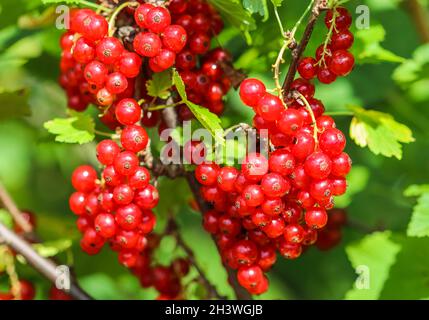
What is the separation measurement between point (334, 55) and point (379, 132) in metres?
0.34

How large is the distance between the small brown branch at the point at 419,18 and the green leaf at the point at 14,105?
144 centimetres

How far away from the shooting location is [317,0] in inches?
57.5

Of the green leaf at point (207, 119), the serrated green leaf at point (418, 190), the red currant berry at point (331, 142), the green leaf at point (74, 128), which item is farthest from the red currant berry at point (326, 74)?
the green leaf at point (74, 128)

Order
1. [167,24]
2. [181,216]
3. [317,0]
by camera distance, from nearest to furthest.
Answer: [317,0], [167,24], [181,216]

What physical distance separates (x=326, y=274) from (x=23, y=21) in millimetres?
1592

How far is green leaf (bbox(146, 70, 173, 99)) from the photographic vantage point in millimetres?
1664

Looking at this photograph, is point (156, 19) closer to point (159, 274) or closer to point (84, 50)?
point (84, 50)

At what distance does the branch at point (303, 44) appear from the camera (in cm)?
145

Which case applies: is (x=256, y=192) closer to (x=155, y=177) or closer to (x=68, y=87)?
(x=155, y=177)

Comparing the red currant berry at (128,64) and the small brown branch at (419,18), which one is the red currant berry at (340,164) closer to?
the red currant berry at (128,64)

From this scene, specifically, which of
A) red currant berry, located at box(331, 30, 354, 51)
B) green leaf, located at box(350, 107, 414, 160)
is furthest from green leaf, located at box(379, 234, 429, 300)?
red currant berry, located at box(331, 30, 354, 51)

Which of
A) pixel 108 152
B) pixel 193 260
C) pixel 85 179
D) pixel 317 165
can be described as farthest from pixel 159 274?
pixel 317 165
